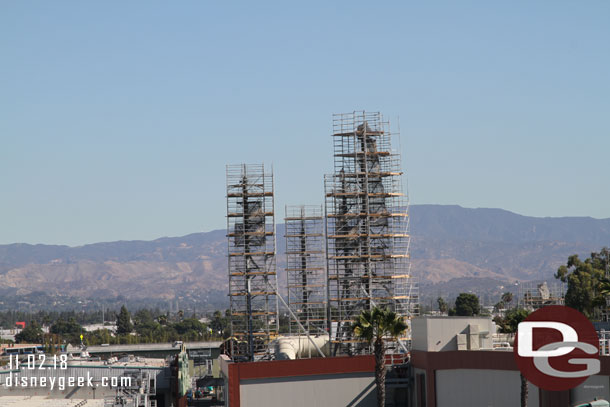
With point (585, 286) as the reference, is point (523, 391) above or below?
below

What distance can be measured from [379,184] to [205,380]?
6270cm

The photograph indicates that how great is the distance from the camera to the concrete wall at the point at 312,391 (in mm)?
74250

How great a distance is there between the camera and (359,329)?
69.4 metres

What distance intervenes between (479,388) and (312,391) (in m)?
12.8

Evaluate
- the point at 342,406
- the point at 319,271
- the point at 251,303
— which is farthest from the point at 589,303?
the point at 342,406

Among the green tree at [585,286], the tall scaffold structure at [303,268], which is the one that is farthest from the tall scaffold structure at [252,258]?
the green tree at [585,286]

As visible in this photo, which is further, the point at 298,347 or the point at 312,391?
the point at 298,347

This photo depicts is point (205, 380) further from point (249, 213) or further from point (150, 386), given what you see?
point (249, 213)

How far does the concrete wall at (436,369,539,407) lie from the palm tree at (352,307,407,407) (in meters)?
4.89

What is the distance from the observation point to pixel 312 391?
246ft
